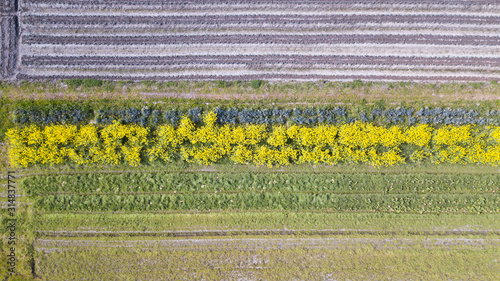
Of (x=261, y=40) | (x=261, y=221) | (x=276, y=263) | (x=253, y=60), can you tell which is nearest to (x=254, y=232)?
(x=261, y=221)

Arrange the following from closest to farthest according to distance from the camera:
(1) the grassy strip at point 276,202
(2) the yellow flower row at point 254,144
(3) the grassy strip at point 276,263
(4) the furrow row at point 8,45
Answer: (2) the yellow flower row at point 254,144, (3) the grassy strip at point 276,263, (4) the furrow row at point 8,45, (1) the grassy strip at point 276,202

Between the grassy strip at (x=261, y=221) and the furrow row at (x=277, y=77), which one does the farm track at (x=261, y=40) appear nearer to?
the furrow row at (x=277, y=77)

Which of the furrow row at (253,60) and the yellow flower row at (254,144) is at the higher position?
the furrow row at (253,60)

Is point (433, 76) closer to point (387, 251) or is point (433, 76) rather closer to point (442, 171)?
point (442, 171)

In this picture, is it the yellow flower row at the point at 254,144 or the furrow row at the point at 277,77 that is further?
the furrow row at the point at 277,77

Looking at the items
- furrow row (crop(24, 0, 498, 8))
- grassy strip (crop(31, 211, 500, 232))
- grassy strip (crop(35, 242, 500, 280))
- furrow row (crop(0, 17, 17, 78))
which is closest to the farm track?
furrow row (crop(24, 0, 498, 8))

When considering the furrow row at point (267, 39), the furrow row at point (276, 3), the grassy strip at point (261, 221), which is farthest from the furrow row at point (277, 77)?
the grassy strip at point (261, 221)
